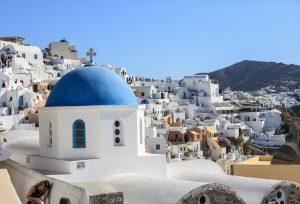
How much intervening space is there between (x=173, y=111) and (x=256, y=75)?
10785 centimetres

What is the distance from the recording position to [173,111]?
55156 millimetres

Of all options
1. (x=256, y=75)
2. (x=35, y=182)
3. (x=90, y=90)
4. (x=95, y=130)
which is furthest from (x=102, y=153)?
(x=256, y=75)

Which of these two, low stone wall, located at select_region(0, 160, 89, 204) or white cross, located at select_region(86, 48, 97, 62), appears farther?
white cross, located at select_region(86, 48, 97, 62)

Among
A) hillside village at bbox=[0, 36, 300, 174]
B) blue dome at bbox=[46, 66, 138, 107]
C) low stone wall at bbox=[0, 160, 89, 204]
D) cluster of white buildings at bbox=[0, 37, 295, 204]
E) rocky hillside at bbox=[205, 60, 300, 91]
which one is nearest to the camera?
low stone wall at bbox=[0, 160, 89, 204]

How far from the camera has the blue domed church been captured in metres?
12.4

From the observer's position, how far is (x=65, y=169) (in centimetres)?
1201

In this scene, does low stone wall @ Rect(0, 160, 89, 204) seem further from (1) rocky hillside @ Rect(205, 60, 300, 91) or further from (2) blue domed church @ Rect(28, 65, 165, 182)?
(1) rocky hillside @ Rect(205, 60, 300, 91)

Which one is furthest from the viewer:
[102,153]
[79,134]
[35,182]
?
[79,134]

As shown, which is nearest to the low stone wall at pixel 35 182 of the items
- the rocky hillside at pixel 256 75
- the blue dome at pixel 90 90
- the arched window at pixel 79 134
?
the arched window at pixel 79 134

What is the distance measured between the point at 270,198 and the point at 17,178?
5704 mm

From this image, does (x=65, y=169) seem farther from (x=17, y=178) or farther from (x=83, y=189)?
(x=83, y=189)

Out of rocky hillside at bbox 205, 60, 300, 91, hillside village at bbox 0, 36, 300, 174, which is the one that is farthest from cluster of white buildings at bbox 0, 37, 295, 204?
rocky hillside at bbox 205, 60, 300, 91

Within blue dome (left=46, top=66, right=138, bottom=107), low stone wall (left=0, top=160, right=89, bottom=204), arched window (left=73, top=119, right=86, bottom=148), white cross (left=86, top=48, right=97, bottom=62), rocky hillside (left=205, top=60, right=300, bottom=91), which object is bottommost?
low stone wall (left=0, top=160, right=89, bottom=204)

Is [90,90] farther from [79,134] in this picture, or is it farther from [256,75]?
[256,75]
